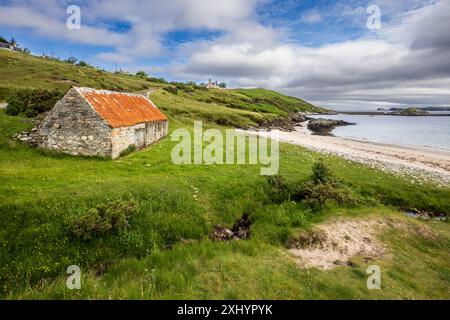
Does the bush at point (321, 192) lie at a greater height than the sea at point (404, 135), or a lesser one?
lesser

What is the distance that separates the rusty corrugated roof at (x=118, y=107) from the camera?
2200 cm

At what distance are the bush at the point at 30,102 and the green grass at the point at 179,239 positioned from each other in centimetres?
1117

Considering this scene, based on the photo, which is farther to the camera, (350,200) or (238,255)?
(350,200)

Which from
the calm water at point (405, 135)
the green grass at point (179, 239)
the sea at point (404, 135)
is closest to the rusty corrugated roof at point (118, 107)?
the green grass at point (179, 239)

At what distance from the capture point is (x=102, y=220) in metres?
12.3

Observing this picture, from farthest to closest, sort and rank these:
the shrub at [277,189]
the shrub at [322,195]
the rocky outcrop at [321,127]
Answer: the rocky outcrop at [321,127], the shrub at [277,189], the shrub at [322,195]

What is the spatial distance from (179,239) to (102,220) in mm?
3709

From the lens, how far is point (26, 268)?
408 inches

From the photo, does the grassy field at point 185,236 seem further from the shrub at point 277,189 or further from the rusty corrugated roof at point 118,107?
the rusty corrugated roof at point 118,107

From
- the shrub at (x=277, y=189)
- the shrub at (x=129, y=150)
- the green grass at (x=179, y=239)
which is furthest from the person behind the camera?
the shrub at (x=129, y=150)

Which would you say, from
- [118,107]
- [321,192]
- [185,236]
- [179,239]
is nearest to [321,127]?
[118,107]
